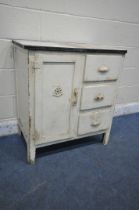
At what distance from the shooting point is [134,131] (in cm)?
177

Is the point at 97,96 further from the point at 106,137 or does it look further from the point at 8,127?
the point at 8,127

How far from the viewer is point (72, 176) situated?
1.14m

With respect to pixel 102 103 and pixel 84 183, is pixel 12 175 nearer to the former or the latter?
pixel 84 183

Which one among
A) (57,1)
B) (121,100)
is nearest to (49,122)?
A: (57,1)

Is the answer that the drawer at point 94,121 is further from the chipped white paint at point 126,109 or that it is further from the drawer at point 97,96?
the chipped white paint at point 126,109

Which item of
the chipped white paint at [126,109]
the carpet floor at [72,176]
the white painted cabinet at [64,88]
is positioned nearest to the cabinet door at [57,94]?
the white painted cabinet at [64,88]

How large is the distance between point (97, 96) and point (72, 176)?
22.4 inches

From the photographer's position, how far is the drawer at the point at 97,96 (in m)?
1.19

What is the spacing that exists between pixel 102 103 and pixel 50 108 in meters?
0.41

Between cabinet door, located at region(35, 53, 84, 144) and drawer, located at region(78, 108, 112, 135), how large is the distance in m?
0.07

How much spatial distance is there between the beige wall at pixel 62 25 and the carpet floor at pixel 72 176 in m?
0.48

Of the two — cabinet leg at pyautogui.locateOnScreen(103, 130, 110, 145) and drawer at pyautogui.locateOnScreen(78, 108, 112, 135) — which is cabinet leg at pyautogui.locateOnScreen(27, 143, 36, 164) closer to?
drawer at pyautogui.locateOnScreen(78, 108, 112, 135)

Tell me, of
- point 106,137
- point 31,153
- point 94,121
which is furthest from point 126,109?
point 31,153

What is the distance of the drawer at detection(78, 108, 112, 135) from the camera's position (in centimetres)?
128
